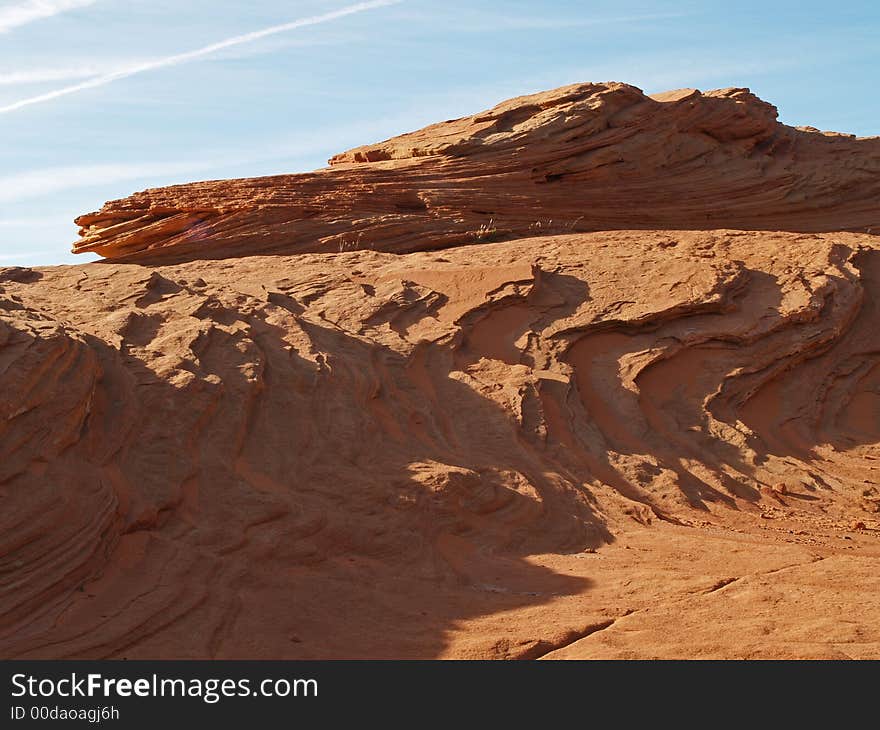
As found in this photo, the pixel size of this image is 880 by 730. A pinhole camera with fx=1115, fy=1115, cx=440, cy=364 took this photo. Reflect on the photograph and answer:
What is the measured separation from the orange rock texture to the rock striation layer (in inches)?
2.3

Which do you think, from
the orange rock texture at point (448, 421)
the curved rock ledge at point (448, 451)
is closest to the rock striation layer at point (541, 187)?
the orange rock texture at point (448, 421)

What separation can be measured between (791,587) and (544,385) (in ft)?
11.9

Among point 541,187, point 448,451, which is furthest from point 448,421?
point 541,187

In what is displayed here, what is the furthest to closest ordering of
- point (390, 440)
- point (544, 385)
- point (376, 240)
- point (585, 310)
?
point (376, 240) < point (585, 310) < point (544, 385) < point (390, 440)

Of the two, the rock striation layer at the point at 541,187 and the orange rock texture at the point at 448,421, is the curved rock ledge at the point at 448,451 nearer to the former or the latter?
the orange rock texture at the point at 448,421

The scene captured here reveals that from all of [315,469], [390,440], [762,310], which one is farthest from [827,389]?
[315,469]

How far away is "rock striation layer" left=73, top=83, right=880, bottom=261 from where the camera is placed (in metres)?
14.2

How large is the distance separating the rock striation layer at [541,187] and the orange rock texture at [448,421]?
6cm

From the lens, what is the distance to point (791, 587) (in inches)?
273

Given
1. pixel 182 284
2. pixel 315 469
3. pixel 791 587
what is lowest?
pixel 791 587

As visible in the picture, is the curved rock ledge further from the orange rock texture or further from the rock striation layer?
the rock striation layer

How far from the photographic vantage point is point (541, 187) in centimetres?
1577

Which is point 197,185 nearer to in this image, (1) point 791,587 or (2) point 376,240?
(2) point 376,240

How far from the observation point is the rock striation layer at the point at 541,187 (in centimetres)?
1416
